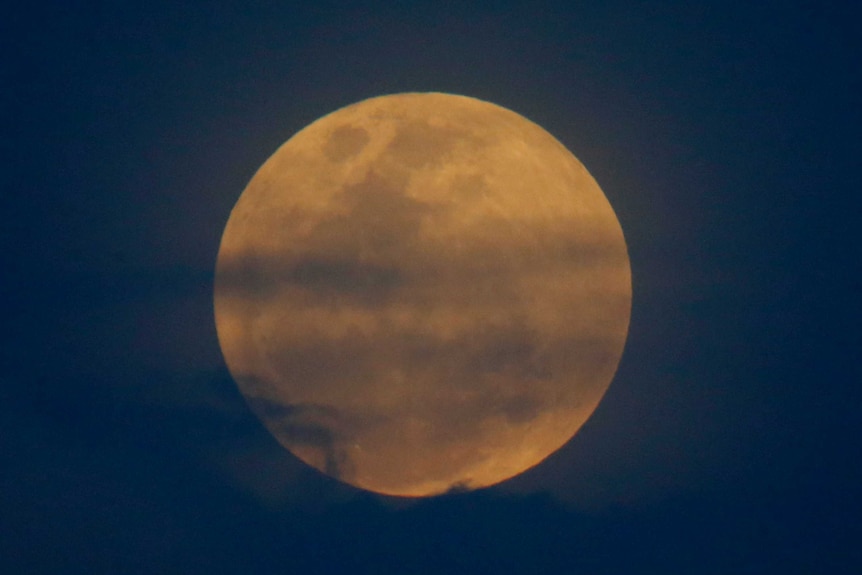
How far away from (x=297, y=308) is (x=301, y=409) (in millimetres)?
1093

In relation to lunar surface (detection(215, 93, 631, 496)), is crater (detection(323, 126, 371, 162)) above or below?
above

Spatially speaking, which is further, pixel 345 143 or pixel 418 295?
pixel 345 143

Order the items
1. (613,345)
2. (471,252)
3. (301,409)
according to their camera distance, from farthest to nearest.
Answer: (613,345) → (301,409) → (471,252)

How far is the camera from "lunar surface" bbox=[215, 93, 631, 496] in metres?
5.72

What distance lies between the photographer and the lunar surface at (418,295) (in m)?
5.72

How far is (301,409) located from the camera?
6.15 metres

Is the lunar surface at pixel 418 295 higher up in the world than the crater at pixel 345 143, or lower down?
lower down

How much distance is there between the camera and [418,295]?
18.6 feet

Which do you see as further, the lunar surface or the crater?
the crater

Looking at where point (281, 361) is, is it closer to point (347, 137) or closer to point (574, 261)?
point (347, 137)

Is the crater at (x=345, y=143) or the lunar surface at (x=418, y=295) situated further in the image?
the crater at (x=345, y=143)

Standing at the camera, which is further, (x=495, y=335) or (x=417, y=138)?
(x=417, y=138)

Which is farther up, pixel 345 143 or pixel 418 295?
pixel 345 143

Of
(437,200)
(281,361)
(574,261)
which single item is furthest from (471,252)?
(281,361)
